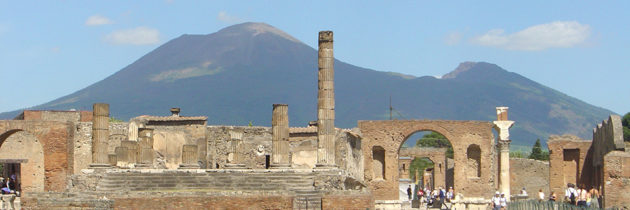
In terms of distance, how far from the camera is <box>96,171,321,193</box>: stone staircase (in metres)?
42.4

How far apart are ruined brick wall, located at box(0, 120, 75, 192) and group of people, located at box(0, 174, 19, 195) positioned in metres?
1.58

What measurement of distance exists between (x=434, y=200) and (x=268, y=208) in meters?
18.9

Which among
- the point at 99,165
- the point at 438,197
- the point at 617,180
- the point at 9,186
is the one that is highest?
the point at 99,165

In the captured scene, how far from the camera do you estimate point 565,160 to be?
193 feet

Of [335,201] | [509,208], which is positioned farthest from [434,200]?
[335,201]

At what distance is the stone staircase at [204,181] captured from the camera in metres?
42.4

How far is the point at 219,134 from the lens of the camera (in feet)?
185

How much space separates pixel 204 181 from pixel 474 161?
64.7ft

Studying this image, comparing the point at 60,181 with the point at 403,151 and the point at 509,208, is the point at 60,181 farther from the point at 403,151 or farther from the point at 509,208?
the point at 403,151

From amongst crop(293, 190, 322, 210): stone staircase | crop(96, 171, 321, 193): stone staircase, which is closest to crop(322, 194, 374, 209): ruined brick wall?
crop(293, 190, 322, 210): stone staircase

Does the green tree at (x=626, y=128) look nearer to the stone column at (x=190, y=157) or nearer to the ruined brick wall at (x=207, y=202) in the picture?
the stone column at (x=190, y=157)

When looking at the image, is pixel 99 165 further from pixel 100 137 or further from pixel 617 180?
pixel 617 180

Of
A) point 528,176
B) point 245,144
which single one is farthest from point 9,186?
point 528,176

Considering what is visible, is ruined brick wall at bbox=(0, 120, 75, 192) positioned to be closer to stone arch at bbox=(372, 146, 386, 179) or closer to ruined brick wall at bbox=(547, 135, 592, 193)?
stone arch at bbox=(372, 146, 386, 179)
